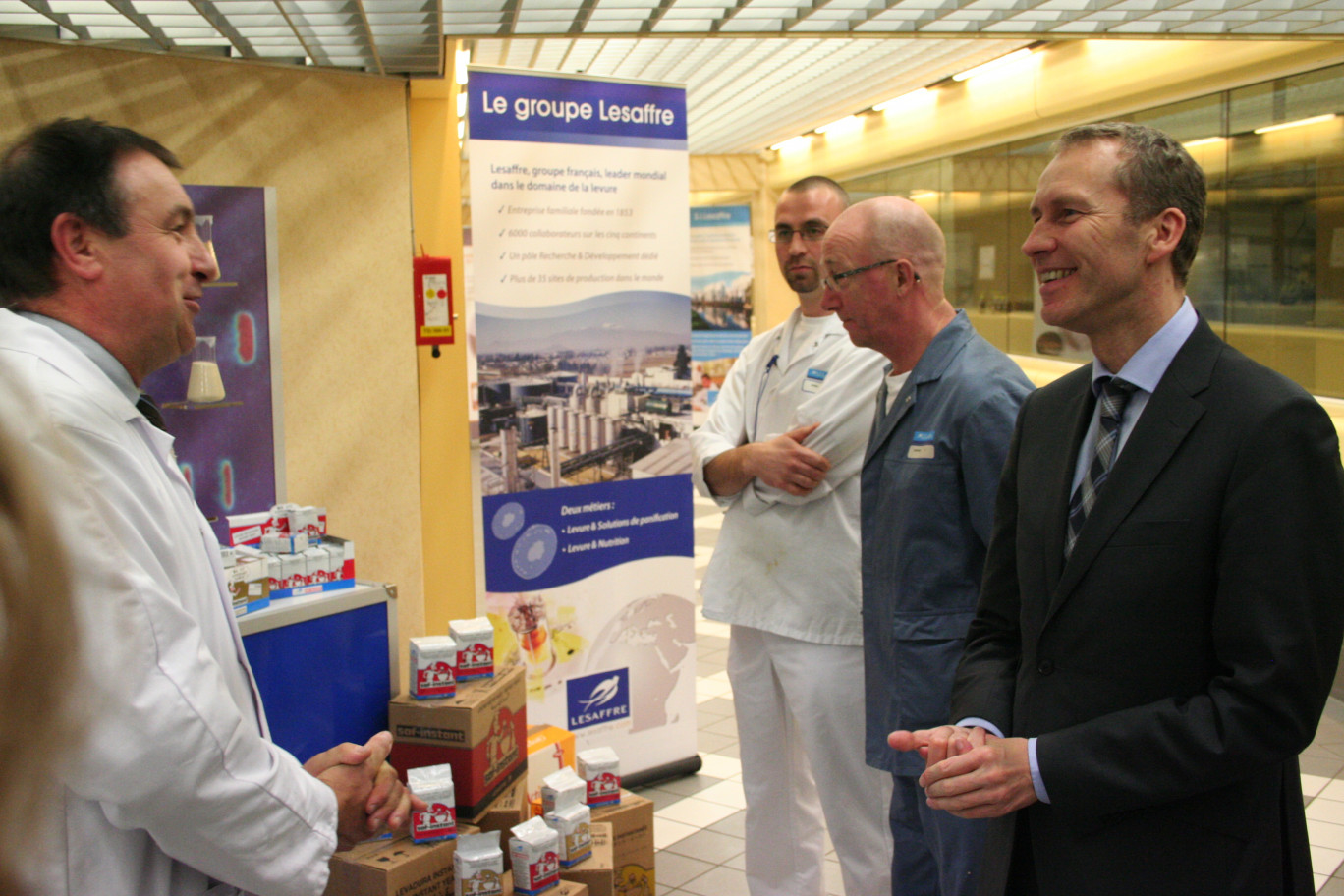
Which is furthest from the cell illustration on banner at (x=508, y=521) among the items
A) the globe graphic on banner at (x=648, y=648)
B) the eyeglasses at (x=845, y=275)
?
the eyeglasses at (x=845, y=275)

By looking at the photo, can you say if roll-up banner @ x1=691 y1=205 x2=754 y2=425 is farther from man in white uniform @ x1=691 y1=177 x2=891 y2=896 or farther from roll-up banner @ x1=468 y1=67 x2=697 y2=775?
man in white uniform @ x1=691 y1=177 x2=891 y2=896

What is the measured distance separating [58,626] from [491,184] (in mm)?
3772

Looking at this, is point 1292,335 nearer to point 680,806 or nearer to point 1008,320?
point 1008,320

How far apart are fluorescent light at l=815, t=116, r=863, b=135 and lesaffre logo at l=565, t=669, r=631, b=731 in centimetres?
818

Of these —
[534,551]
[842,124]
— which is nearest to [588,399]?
[534,551]

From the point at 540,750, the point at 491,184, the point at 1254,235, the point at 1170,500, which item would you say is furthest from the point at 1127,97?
the point at 1170,500

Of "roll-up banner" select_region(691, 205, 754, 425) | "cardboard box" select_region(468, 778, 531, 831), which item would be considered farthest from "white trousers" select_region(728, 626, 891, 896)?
"roll-up banner" select_region(691, 205, 754, 425)

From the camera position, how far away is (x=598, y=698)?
4164 millimetres

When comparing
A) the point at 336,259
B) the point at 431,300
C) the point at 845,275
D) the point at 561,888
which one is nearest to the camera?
the point at 845,275

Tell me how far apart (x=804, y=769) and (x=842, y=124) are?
30.8 feet

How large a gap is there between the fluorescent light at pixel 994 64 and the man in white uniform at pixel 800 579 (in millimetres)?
5773

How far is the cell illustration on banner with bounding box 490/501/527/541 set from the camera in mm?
3912

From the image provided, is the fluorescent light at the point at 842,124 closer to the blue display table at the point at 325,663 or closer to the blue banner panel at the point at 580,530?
the blue banner panel at the point at 580,530

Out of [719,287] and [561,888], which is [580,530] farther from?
[719,287]
